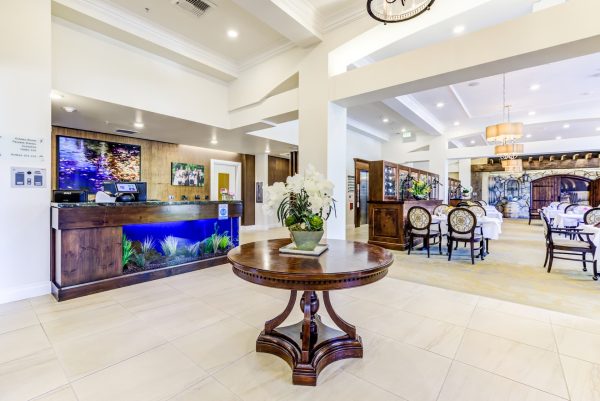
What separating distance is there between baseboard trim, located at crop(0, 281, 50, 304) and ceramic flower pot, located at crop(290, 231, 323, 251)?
3.38 metres

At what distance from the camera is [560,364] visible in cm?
193

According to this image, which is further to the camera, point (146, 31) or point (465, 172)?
point (465, 172)

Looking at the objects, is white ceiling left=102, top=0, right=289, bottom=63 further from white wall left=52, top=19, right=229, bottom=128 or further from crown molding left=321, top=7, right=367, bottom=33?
crown molding left=321, top=7, right=367, bottom=33

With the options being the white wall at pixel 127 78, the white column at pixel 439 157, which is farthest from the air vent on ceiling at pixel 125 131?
the white column at pixel 439 157

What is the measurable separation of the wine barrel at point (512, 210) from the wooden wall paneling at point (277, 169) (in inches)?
457

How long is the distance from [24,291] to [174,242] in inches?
66.8

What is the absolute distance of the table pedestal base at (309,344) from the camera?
69.0 inches

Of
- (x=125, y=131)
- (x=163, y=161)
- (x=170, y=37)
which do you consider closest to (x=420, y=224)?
(x=170, y=37)

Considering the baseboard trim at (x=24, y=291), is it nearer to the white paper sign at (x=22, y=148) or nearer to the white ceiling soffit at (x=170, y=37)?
the white paper sign at (x=22, y=148)

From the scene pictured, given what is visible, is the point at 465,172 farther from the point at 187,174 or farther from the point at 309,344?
the point at 309,344

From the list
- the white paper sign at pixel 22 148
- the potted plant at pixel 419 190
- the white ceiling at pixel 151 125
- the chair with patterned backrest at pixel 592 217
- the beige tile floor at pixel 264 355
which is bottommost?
the beige tile floor at pixel 264 355

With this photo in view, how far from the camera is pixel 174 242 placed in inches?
168

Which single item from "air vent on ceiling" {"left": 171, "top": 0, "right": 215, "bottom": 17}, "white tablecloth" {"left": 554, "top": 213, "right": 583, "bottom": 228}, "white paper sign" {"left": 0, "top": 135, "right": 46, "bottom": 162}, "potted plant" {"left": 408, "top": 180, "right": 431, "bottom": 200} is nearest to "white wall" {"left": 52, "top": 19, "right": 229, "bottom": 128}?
"white paper sign" {"left": 0, "top": 135, "right": 46, "bottom": 162}

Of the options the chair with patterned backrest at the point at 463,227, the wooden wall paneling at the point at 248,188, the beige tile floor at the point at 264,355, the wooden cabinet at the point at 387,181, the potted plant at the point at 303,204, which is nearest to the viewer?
the beige tile floor at the point at 264,355
